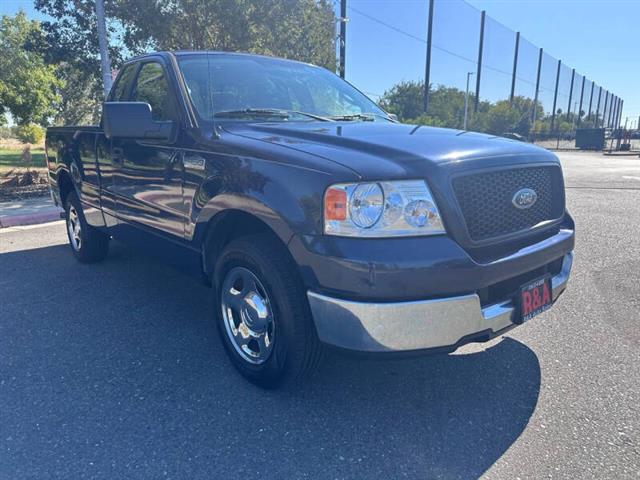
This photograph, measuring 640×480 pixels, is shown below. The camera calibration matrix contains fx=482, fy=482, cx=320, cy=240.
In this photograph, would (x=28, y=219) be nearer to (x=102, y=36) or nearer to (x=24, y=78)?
(x=102, y=36)

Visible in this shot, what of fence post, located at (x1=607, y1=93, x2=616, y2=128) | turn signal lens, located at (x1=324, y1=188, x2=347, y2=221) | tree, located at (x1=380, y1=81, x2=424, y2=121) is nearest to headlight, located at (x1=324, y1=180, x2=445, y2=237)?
turn signal lens, located at (x1=324, y1=188, x2=347, y2=221)

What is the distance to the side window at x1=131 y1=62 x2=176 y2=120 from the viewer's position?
333 cm

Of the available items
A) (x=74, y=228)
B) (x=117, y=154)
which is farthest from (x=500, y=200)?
(x=74, y=228)

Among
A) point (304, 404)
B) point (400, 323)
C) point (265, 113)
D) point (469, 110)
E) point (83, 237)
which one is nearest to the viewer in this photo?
point (400, 323)

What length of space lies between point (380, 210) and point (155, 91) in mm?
2314

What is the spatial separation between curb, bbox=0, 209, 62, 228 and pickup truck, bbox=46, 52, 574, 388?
16.0 ft

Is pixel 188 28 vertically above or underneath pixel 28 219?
above

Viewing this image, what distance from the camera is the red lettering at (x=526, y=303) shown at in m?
2.37

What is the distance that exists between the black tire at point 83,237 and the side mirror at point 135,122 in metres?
1.97

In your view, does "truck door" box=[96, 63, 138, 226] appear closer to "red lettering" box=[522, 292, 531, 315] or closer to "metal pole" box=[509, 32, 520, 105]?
"red lettering" box=[522, 292, 531, 315]

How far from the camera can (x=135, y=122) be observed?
3.08m

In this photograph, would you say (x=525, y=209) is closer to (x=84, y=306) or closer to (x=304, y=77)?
(x=304, y=77)

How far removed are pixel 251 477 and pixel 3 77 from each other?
13.7 meters

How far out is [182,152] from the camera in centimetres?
302
